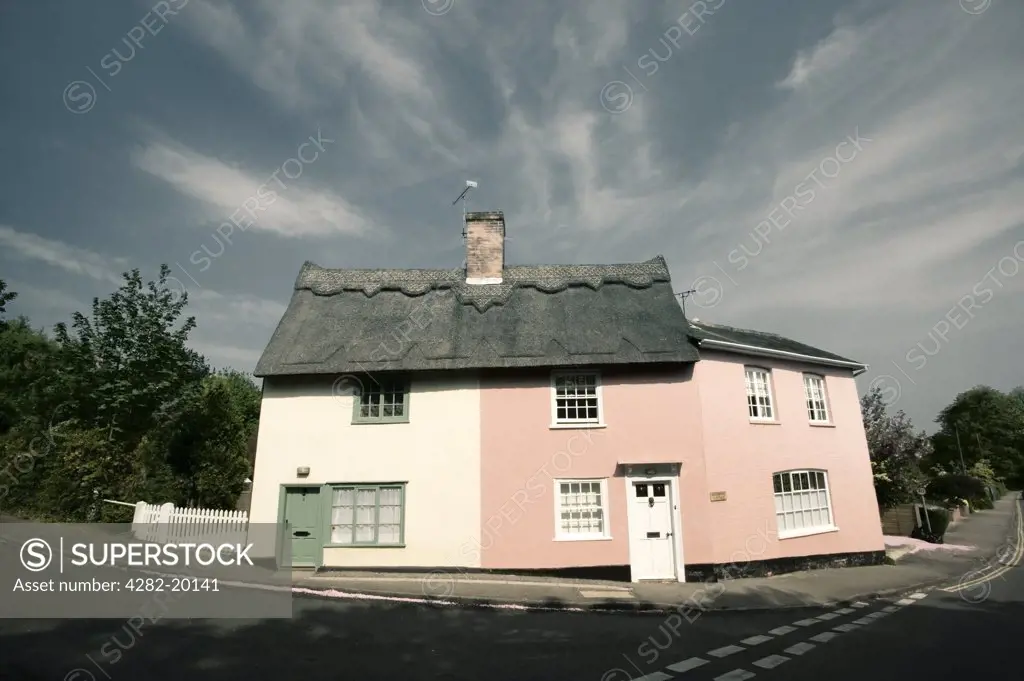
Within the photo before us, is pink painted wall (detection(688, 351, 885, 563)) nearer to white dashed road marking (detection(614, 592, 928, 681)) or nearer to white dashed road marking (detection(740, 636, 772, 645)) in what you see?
white dashed road marking (detection(614, 592, 928, 681))

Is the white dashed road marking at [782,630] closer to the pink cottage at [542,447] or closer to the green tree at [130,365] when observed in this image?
the pink cottage at [542,447]

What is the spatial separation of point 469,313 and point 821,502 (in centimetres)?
1206

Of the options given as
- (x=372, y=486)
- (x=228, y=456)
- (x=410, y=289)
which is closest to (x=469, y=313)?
(x=410, y=289)

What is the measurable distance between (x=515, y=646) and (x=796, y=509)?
35.0 ft

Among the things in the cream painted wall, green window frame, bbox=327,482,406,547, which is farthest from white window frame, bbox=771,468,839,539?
green window frame, bbox=327,482,406,547

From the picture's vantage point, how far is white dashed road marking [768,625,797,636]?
894 centimetres

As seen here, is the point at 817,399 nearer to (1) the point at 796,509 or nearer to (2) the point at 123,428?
(1) the point at 796,509

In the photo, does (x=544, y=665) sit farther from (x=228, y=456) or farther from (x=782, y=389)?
(x=228, y=456)

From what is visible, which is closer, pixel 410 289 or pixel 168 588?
pixel 168 588

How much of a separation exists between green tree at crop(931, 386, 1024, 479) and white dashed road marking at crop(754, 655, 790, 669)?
220 feet

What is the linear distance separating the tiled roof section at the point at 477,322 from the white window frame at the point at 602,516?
3.06 metres

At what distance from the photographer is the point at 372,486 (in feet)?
44.1

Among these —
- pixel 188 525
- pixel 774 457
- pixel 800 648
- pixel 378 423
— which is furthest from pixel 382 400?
pixel 774 457

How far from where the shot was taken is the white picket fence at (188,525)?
13.7 metres
